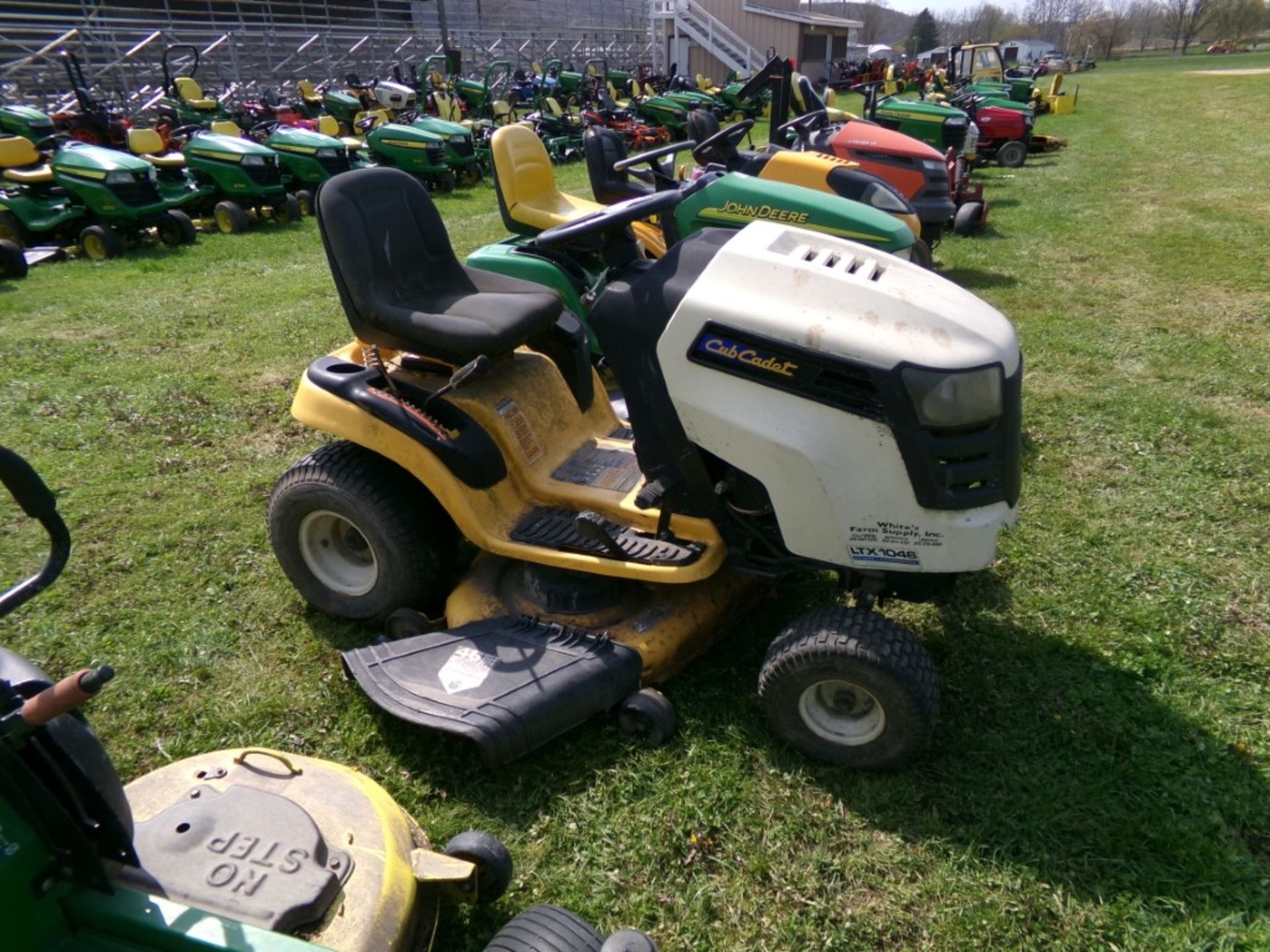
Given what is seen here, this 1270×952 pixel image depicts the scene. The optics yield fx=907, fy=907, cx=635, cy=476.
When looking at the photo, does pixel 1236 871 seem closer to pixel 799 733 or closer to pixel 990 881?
pixel 990 881

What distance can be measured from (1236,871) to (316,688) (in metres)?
2.49

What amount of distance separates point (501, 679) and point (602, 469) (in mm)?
874

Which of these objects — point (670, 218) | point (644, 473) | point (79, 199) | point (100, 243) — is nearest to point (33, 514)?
point (644, 473)

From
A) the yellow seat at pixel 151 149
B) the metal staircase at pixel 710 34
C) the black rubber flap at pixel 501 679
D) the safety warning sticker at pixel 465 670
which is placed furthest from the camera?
the metal staircase at pixel 710 34

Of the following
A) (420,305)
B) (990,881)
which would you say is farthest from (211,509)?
(990,881)

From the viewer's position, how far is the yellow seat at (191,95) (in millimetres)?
13211

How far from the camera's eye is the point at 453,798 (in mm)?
2400

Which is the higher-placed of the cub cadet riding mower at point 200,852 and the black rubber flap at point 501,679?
the cub cadet riding mower at point 200,852

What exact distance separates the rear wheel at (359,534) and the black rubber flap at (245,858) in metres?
1.08

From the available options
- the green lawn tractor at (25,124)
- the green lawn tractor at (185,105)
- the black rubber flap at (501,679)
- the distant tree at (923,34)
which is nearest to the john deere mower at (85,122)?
the green lawn tractor at (25,124)

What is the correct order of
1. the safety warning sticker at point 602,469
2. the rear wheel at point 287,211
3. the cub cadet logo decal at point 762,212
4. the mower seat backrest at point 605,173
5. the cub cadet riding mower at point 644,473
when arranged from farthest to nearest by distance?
the rear wheel at point 287,211 → the mower seat backrest at point 605,173 → the cub cadet logo decal at point 762,212 → the safety warning sticker at point 602,469 → the cub cadet riding mower at point 644,473

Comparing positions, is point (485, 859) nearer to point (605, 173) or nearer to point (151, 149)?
point (605, 173)

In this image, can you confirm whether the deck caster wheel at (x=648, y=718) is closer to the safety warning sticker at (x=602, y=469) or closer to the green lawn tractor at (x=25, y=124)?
the safety warning sticker at (x=602, y=469)

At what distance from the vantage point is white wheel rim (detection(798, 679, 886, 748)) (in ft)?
7.84
